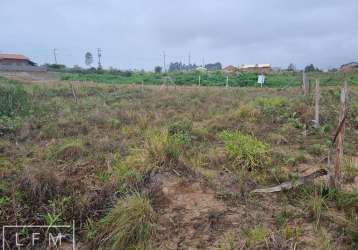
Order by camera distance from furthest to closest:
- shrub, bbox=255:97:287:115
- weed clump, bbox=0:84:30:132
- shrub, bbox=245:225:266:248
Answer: shrub, bbox=255:97:287:115
weed clump, bbox=0:84:30:132
shrub, bbox=245:225:266:248

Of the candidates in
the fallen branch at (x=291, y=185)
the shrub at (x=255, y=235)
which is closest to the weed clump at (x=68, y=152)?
the fallen branch at (x=291, y=185)

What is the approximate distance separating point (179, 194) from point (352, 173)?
217 cm

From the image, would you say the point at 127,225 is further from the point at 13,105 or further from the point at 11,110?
the point at 13,105

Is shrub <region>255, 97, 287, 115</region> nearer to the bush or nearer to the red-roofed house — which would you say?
the bush

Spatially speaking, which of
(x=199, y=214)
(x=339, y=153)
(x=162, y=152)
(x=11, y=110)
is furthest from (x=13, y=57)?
(x=339, y=153)

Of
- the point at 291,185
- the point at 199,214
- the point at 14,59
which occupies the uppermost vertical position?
the point at 14,59

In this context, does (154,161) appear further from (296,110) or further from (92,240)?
(296,110)

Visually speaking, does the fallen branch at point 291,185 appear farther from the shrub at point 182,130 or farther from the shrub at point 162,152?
the shrub at point 182,130

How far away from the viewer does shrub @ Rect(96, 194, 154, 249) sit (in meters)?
2.69

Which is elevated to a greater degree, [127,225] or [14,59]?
[14,59]

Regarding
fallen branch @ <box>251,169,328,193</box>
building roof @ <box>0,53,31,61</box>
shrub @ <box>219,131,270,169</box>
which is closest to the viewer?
fallen branch @ <box>251,169,328,193</box>

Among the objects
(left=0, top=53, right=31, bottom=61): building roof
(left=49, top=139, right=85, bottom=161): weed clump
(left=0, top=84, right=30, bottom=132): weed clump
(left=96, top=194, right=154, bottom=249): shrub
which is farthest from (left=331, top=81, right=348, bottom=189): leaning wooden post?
(left=0, top=53, right=31, bottom=61): building roof

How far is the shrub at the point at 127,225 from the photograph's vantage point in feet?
8.82

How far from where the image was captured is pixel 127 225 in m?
2.74
